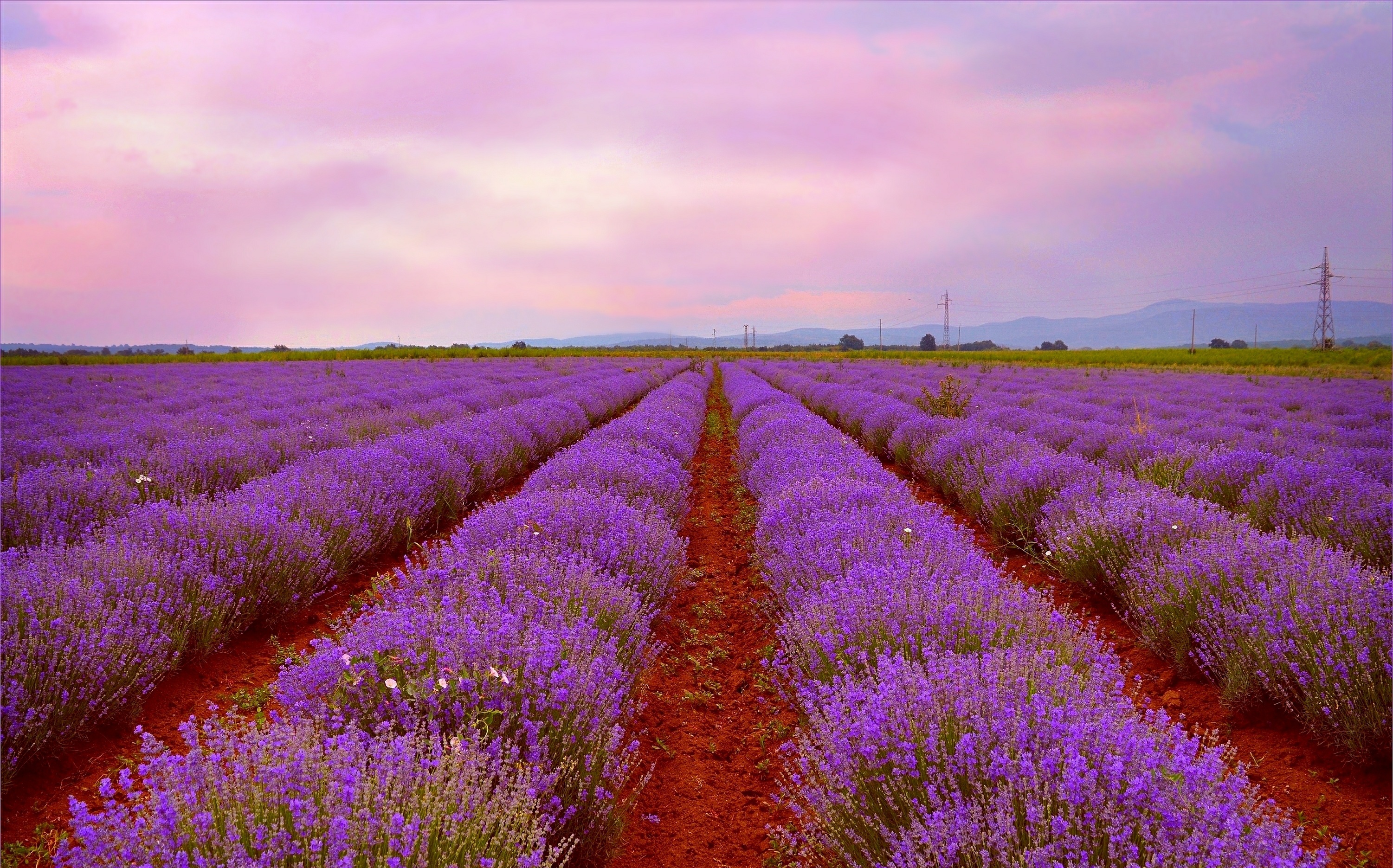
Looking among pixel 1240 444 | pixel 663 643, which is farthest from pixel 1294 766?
pixel 1240 444

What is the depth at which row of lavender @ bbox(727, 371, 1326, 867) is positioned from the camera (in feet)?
4.75

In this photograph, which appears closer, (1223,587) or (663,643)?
(1223,587)

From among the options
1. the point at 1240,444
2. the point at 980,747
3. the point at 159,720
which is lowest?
the point at 159,720

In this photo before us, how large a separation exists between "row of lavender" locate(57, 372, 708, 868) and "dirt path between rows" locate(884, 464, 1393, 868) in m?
1.86

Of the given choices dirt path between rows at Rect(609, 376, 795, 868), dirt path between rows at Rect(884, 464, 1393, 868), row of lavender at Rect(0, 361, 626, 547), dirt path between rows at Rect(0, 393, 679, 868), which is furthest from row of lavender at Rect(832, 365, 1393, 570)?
row of lavender at Rect(0, 361, 626, 547)

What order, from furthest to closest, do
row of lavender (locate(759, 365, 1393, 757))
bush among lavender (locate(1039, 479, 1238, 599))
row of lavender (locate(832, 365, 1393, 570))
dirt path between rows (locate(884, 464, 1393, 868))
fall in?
row of lavender (locate(832, 365, 1393, 570)) < bush among lavender (locate(1039, 479, 1238, 599)) < row of lavender (locate(759, 365, 1393, 757)) < dirt path between rows (locate(884, 464, 1393, 868))

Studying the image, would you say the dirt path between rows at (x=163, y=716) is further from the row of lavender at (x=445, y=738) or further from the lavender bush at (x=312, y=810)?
the lavender bush at (x=312, y=810)

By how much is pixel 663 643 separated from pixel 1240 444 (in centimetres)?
751

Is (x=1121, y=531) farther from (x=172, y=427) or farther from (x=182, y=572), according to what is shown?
(x=172, y=427)

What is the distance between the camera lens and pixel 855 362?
33.4 m

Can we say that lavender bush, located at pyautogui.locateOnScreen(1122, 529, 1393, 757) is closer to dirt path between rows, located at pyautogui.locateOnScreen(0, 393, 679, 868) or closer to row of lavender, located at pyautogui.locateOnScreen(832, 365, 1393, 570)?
row of lavender, located at pyautogui.locateOnScreen(832, 365, 1393, 570)

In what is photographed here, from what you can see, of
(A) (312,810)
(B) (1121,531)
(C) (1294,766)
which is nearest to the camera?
(A) (312,810)

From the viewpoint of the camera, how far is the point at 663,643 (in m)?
3.68

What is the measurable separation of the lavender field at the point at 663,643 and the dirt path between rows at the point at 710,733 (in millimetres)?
33
